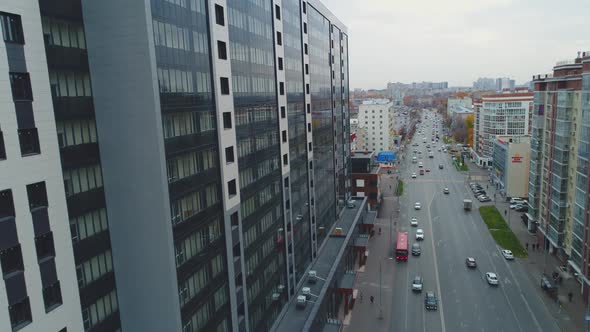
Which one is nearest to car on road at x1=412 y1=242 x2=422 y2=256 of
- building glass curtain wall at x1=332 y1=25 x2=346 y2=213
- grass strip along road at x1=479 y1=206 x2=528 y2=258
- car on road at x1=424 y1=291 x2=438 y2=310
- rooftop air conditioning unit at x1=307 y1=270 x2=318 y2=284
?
building glass curtain wall at x1=332 y1=25 x2=346 y2=213

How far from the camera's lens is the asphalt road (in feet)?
156

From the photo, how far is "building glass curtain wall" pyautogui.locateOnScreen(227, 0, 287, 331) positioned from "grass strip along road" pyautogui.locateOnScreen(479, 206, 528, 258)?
141ft

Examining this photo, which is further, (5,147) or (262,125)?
(262,125)

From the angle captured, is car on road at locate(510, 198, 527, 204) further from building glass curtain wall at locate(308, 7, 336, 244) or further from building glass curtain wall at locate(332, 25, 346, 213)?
building glass curtain wall at locate(308, 7, 336, 244)

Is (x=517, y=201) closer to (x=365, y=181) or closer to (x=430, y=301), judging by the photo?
(x=365, y=181)

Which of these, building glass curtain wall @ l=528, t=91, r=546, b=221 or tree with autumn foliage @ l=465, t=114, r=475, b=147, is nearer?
building glass curtain wall @ l=528, t=91, r=546, b=221

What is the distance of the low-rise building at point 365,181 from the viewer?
304 feet

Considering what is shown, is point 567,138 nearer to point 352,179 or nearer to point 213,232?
point 352,179

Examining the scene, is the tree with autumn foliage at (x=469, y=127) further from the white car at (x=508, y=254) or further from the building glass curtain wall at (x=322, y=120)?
the building glass curtain wall at (x=322, y=120)

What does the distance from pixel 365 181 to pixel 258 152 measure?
5663 cm

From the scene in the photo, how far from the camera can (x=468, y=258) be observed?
2522 inches

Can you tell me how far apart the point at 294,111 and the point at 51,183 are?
3148 cm

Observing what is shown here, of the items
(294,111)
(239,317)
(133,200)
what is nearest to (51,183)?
(133,200)

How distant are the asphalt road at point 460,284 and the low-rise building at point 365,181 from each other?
7080 mm
